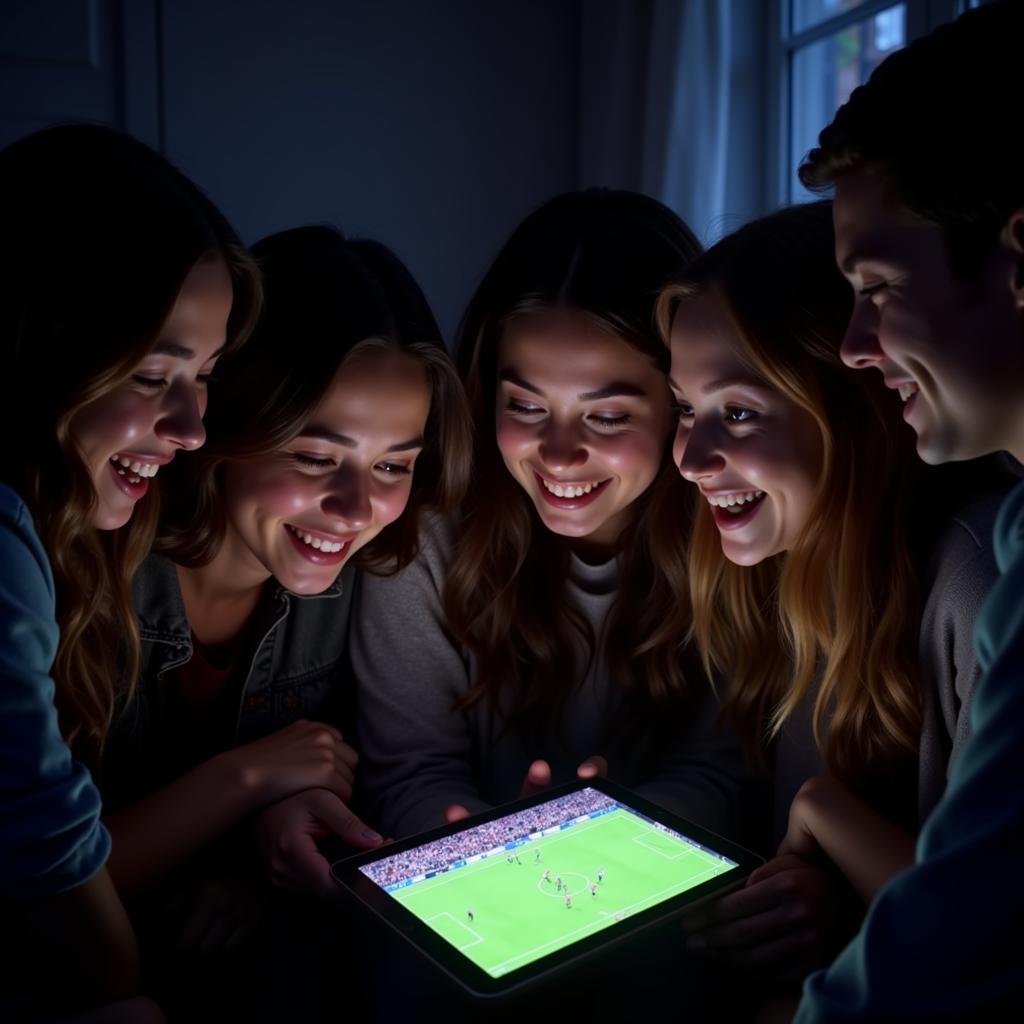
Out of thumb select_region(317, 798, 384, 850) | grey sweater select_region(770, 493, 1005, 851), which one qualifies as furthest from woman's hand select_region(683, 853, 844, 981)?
thumb select_region(317, 798, 384, 850)

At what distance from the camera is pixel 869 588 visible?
119 cm

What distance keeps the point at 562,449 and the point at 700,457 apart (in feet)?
0.81

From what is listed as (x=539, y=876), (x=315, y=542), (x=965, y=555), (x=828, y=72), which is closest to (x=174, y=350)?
(x=315, y=542)

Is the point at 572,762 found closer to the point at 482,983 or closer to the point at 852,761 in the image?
the point at 852,761

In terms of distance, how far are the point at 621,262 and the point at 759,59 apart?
168 cm

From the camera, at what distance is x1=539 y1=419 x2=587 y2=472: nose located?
1418 millimetres

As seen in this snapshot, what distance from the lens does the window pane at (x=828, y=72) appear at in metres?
2.43

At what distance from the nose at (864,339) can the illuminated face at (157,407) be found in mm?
750

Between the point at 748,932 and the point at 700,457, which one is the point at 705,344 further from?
the point at 748,932

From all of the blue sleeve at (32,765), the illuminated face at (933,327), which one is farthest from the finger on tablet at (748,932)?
the blue sleeve at (32,765)

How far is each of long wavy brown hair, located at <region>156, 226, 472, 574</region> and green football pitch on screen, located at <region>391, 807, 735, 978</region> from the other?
2.05ft

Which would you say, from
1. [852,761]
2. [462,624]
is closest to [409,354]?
[462,624]

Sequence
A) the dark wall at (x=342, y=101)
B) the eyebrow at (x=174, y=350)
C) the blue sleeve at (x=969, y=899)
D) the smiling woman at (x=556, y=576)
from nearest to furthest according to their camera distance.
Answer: the blue sleeve at (x=969, y=899) → the eyebrow at (x=174, y=350) → the smiling woman at (x=556, y=576) → the dark wall at (x=342, y=101)

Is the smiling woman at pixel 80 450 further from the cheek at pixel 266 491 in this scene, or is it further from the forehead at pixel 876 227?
the forehead at pixel 876 227
